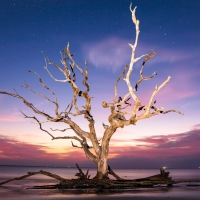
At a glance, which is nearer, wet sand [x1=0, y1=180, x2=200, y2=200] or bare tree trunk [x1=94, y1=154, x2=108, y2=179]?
wet sand [x1=0, y1=180, x2=200, y2=200]

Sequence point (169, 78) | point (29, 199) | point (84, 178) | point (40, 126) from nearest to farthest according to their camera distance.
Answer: point (29, 199) < point (169, 78) < point (84, 178) < point (40, 126)

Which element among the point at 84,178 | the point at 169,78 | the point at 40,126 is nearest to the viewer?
the point at 169,78

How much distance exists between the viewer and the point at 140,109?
14508 mm

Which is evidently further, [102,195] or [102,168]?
[102,168]

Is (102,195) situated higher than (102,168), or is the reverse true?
(102,168)

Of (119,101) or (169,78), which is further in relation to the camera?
(119,101)

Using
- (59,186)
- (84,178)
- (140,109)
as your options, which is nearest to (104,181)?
(84,178)

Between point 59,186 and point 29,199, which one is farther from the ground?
point 59,186

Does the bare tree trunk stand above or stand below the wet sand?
above

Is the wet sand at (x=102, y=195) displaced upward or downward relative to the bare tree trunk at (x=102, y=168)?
downward

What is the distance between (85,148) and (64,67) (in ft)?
14.2

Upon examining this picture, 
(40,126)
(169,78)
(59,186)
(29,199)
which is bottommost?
(29,199)

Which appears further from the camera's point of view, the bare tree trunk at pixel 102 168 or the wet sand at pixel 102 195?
the bare tree trunk at pixel 102 168

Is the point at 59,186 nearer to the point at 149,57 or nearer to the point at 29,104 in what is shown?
the point at 29,104
